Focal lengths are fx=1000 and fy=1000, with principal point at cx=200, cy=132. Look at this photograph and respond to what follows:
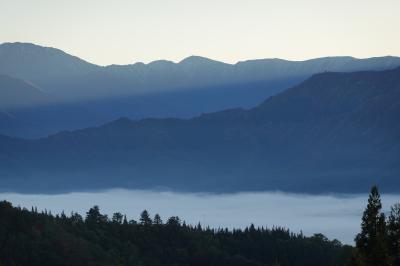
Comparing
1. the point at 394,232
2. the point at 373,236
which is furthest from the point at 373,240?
the point at 394,232

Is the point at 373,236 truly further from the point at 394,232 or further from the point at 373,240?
the point at 394,232

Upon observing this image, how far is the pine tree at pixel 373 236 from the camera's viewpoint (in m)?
48.3

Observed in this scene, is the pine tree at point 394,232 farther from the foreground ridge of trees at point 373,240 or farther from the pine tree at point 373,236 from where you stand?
the pine tree at point 373,236

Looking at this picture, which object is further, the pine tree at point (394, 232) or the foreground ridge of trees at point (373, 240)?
the pine tree at point (394, 232)

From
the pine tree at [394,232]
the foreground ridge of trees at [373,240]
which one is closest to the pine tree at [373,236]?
the foreground ridge of trees at [373,240]

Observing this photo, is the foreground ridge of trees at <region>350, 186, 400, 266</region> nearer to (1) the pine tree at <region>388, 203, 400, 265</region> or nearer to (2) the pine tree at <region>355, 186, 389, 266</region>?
(2) the pine tree at <region>355, 186, 389, 266</region>

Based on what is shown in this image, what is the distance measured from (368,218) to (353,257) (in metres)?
2.04

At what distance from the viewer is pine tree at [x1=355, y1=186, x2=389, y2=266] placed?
1902 inches

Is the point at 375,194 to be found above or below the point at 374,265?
above

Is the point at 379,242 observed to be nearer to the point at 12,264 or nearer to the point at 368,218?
the point at 368,218

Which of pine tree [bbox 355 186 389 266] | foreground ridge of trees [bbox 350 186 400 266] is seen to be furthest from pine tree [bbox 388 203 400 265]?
pine tree [bbox 355 186 389 266]

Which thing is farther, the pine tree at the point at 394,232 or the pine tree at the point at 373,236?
the pine tree at the point at 394,232

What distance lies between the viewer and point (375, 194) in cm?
4831

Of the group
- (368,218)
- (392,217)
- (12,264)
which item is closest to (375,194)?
(368,218)
